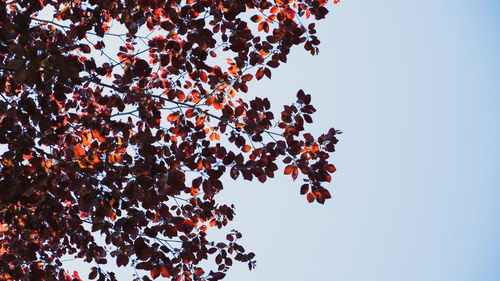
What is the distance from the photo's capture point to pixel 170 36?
341 cm

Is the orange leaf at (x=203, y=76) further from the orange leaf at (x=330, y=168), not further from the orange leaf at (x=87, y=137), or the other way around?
the orange leaf at (x=330, y=168)

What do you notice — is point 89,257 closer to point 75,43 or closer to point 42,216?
point 42,216

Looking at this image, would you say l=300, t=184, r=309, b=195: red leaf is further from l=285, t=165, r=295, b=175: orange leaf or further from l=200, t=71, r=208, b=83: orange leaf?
l=200, t=71, r=208, b=83: orange leaf

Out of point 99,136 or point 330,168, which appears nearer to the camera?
point 99,136

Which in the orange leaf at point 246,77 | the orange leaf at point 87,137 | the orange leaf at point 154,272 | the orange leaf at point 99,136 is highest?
the orange leaf at point 246,77

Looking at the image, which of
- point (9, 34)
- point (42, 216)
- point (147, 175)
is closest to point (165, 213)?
point (147, 175)

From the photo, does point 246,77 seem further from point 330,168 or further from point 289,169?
point 330,168

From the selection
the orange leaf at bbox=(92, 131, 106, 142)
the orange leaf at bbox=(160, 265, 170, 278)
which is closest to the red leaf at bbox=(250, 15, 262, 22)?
the orange leaf at bbox=(92, 131, 106, 142)

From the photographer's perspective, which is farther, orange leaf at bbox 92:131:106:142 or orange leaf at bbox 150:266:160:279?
orange leaf at bbox 92:131:106:142

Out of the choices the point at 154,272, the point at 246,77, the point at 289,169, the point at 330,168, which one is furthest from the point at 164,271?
the point at 246,77

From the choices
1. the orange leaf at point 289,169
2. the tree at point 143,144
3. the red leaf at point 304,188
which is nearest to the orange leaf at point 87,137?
the tree at point 143,144

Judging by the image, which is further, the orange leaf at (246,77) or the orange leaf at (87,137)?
the orange leaf at (246,77)

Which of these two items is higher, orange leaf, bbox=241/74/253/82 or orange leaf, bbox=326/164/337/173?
orange leaf, bbox=241/74/253/82

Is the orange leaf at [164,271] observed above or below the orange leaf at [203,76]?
below
